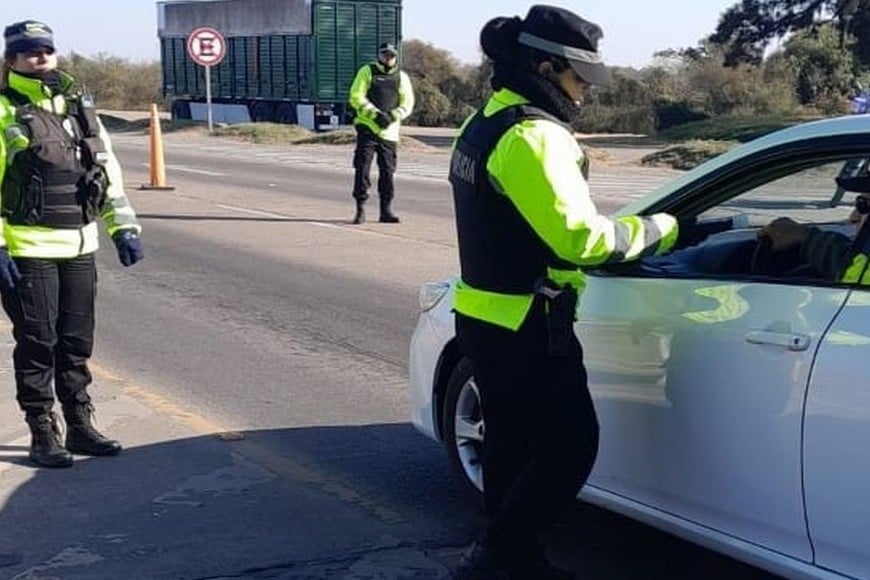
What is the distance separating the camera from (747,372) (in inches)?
153

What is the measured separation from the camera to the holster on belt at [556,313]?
158 inches

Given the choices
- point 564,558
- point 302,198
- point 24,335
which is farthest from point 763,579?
point 302,198

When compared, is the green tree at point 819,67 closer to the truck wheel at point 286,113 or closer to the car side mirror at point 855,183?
the truck wheel at point 286,113

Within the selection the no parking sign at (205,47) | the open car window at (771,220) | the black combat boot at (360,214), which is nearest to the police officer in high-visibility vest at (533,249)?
the open car window at (771,220)

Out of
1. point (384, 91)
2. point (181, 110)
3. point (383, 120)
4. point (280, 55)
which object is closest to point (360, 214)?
point (383, 120)

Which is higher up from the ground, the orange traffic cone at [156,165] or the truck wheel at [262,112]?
the orange traffic cone at [156,165]

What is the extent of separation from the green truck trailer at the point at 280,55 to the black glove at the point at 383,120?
85.9ft

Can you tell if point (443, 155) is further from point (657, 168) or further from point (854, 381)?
point (854, 381)

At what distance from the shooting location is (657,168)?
84.1 feet

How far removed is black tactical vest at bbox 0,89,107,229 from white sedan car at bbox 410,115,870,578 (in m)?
2.42

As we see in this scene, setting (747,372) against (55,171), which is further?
(55,171)

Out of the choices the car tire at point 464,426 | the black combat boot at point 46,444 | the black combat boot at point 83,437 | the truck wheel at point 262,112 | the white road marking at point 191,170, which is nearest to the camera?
the car tire at point 464,426

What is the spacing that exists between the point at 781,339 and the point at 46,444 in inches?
139

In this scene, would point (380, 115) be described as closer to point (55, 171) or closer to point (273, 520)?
point (55, 171)
